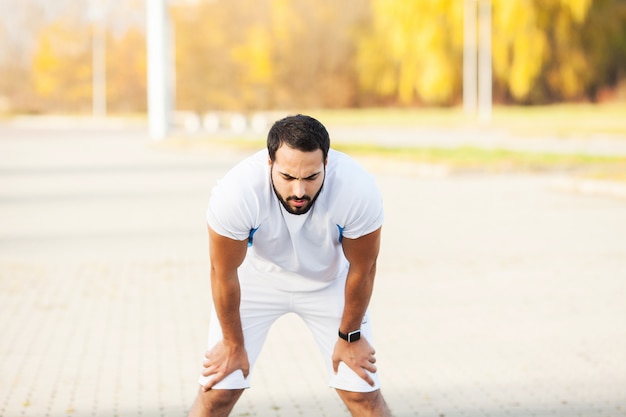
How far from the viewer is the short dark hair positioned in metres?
3.36

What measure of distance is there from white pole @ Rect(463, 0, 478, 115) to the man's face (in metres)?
42.0

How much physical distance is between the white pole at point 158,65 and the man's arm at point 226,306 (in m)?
28.7

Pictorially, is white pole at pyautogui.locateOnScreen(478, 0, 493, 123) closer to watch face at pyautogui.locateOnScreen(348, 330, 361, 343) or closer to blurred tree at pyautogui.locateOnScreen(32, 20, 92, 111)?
blurred tree at pyautogui.locateOnScreen(32, 20, 92, 111)

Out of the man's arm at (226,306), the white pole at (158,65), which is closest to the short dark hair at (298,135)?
the man's arm at (226,306)

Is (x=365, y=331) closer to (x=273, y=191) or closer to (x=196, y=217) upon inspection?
(x=273, y=191)

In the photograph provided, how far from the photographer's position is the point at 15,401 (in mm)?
5188

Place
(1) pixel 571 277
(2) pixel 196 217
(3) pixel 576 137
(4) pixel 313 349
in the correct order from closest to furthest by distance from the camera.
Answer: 1. (4) pixel 313 349
2. (1) pixel 571 277
3. (2) pixel 196 217
4. (3) pixel 576 137

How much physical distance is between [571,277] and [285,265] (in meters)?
5.33

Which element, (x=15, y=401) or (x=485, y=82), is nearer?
(x=15, y=401)

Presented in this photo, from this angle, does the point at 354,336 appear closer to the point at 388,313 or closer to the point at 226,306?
the point at 226,306

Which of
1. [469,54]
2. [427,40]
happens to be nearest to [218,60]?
[427,40]

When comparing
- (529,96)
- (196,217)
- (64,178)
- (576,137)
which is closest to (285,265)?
(196,217)

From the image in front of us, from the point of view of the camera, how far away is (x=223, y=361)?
3.88 m

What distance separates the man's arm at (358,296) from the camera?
12.1 ft
